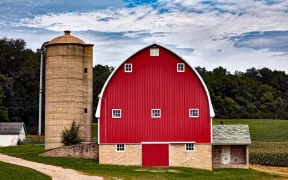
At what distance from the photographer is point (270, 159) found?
2042 inches

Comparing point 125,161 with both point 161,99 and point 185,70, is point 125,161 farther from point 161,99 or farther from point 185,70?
point 185,70

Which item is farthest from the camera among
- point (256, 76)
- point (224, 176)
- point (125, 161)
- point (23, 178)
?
point (256, 76)

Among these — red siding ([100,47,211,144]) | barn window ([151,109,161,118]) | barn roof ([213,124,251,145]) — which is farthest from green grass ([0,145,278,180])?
barn window ([151,109,161,118])

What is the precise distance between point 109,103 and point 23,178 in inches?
523

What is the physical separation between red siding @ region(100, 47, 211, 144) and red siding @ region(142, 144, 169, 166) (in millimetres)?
579

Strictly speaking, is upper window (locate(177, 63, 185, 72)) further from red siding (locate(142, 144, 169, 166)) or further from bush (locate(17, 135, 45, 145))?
bush (locate(17, 135, 45, 145))

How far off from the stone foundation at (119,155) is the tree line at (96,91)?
43.6m

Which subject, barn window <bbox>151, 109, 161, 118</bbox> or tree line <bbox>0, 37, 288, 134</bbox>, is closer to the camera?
barn window <bbox>151, 109, 161, 118</bbox>

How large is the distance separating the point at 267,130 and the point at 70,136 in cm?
4724

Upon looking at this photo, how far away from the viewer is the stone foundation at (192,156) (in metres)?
40.4

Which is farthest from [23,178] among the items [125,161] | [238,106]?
[238,106]

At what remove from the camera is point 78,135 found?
146 feet

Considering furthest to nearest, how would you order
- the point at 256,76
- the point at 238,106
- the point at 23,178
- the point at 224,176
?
the point at 256,76
the point at 238,106
the point at 224,176
the point at 23,178

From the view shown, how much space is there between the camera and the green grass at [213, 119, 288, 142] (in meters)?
76.5
